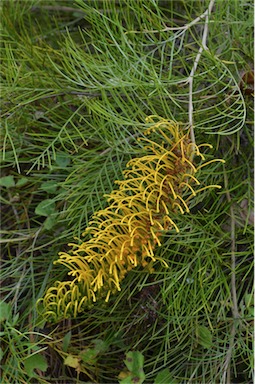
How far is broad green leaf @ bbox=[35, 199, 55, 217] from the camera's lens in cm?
73

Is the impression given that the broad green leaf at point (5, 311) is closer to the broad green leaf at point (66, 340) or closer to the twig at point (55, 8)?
the broad green leaf at point (66, 340)

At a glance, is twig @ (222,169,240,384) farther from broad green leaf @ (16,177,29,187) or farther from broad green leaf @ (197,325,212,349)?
broad green leaf @ (16,177,29,187)

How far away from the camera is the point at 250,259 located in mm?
719

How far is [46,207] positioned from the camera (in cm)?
74

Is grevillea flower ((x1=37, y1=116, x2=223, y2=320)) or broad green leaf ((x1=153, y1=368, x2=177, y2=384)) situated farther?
broad green leaf ((x1=153, y1=368, x2=177, y2=384))

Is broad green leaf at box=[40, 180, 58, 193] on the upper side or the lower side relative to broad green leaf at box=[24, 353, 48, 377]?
upper

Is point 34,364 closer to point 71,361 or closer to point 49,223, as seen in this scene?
point 71,361

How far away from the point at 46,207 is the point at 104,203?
0.26 ft

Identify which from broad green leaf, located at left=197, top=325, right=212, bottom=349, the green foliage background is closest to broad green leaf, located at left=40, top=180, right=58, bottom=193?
the green foliage background

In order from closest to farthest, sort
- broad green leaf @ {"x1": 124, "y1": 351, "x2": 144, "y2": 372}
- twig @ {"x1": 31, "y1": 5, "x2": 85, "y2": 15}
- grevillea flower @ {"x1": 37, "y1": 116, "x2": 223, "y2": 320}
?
grevillea flower @ {"x1": 37, "y1": 116, "x2": 223, "y2": 320}
broad green leaf @ {"x1": 124, "y1": 351, "x2": 144, "y2": 372}
twig @ {"x1": 31, "y1": 5, "x2": 85, "y2": 15}

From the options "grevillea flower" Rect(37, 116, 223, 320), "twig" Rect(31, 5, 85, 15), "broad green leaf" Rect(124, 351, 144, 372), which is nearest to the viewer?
"grevillea flower" Rect(37, 116, 223, 320)

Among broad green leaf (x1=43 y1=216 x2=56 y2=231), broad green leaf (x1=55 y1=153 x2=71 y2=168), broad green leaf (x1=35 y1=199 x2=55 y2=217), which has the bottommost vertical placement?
broad green leaf (x1=43 y1=216 x2=56 y2=231)

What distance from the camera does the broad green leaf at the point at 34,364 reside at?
0.67 m

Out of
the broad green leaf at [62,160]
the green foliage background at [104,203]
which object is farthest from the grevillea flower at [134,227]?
the broad green leaf at [62,160]
